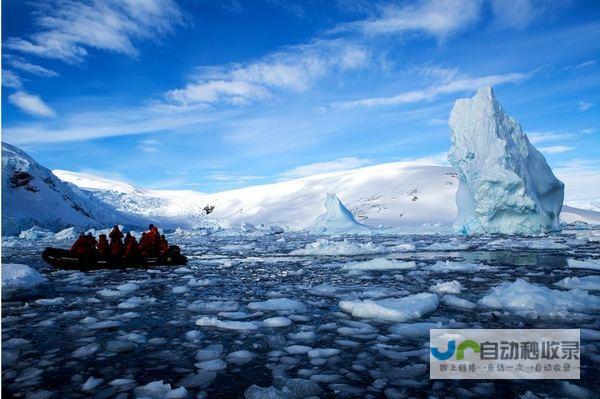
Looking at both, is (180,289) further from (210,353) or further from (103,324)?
(210,353)

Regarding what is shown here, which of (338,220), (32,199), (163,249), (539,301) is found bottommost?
(539,301)

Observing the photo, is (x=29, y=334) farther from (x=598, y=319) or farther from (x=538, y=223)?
(x=538, y=223)

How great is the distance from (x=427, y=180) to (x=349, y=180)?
18.1 m

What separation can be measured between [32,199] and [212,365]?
166 feet

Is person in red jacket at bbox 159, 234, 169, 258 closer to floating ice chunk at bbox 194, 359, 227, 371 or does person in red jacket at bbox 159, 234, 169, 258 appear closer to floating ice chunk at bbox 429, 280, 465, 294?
floating ice chunk at bbox 429, 280, 465, 294

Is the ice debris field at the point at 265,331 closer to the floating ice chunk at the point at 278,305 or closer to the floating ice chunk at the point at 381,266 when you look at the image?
the floating ice chunk at the point at 278,305

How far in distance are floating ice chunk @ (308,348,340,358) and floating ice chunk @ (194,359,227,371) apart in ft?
2.77

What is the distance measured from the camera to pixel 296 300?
666 centimetres

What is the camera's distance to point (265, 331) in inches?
196

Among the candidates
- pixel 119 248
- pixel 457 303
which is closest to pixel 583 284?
pixel 457 303

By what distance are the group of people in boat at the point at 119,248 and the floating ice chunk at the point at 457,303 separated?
345 inches

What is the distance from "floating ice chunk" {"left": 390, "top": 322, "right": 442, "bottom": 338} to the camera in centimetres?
468

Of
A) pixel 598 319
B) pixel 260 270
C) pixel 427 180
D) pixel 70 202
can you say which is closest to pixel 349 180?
pixel 427 180

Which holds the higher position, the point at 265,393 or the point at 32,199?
the point at 32,199
